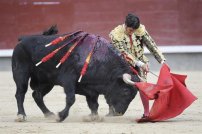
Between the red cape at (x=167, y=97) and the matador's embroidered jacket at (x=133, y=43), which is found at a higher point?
the matador's embroidered jacket at (x=133, y=43)

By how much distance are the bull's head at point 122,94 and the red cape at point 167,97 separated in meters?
0.17

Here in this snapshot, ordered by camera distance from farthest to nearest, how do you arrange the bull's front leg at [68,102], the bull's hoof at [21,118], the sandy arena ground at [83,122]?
the bull's hoof at [21,118] < the bull's front leg at [68,102] < the sandy arena ground at [83,122]

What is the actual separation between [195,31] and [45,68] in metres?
6.19

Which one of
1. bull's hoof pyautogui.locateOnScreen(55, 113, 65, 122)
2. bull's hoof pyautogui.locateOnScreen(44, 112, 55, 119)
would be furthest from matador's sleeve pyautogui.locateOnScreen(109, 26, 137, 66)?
bull's hoof pyautogui.locateOnScreen(44, 112, 55, 119)

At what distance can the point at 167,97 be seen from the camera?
7262mm

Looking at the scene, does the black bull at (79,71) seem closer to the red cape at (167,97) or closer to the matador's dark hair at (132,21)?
the red cape at (167,97)

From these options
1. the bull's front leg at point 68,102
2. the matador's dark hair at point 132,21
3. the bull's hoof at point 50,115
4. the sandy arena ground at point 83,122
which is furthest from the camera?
the bull's hoof at point 50,115

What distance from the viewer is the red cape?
7.23 metres

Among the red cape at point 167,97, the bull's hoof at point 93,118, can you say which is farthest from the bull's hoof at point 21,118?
the red cape at point 167,97

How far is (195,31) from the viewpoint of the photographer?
523 inches

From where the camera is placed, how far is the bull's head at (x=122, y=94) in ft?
23.7

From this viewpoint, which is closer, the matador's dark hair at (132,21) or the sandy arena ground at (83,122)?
the sandy arena ground at (83,122)

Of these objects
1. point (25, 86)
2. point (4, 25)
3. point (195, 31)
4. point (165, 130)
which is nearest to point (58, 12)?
point (4, 25)

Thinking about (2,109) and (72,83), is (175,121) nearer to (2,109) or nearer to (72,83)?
(72,83)
